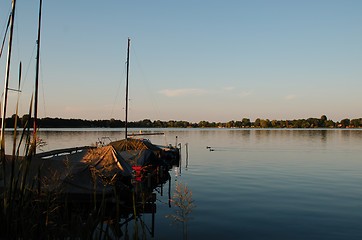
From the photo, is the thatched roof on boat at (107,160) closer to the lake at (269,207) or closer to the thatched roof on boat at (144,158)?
the lake at (269,207)

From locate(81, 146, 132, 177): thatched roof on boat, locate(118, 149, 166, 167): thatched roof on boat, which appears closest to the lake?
locate(118, 149, 166, 167): thatched roof on boat

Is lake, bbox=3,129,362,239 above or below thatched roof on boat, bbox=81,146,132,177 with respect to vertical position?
below

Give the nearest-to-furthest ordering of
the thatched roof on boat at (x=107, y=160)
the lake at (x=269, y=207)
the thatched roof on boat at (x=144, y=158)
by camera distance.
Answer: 1. the lake at (x=269, y=207)
2. the thatched roof on boat at (x=107, y=160)
3. the thatched roof on boat at (x=144, y=158)

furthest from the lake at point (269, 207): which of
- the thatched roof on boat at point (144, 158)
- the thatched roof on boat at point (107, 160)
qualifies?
the thatched roof on boat at point (107, 160)

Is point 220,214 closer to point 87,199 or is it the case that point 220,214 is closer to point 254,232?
point 254,232

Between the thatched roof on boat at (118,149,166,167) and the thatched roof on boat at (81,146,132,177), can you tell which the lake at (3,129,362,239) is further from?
the thatched roof on boat at (81,146,132,177)

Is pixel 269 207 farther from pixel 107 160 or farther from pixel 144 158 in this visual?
pixel 144 158

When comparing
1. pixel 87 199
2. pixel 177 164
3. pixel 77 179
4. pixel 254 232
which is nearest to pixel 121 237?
pixel 87 199

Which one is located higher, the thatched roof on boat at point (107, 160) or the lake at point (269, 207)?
the thatched roof on boat at point (107, 160)

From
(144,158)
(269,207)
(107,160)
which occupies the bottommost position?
(269,207)

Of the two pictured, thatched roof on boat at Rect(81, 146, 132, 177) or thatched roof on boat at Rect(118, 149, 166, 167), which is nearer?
thatched roof on boat at Rect(81, 146, 132, 177)

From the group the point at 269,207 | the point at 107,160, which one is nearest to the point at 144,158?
the point at 107,160

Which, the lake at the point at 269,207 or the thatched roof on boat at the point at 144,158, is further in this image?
the thatched roof on boat at the point at 144,158

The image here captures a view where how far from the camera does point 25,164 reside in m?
4.38
